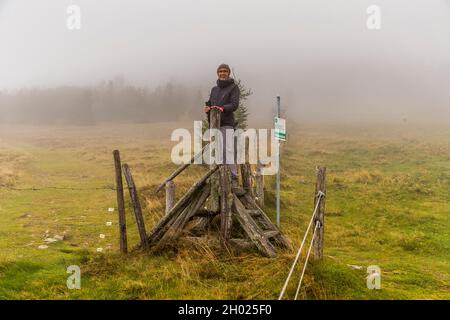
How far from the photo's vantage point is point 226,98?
905 cm

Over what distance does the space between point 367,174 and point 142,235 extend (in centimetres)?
1865

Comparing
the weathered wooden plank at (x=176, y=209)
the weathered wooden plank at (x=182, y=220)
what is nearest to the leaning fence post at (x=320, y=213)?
the weathered wooden plank at (x=176, y=209)

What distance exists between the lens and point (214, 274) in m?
7.17

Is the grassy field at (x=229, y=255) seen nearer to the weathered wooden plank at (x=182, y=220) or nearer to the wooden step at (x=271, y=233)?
the weathered wooden plank at (x=182, y=220)

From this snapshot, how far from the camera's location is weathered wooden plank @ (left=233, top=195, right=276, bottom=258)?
313 inches

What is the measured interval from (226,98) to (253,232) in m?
3.10

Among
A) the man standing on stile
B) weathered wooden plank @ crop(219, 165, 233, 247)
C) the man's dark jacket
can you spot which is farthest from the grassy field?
the man's dark jacket

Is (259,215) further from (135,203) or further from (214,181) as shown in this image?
(135,203)

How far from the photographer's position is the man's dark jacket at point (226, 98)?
354 inches

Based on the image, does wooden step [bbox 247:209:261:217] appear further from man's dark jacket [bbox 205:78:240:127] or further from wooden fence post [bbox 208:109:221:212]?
man's dark jacket [bbox 205:78:240:127]

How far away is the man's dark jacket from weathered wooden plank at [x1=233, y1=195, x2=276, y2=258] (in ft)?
6.13

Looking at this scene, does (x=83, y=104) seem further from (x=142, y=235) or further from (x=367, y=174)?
(x=142, y=235)

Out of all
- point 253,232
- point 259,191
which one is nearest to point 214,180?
point 253,232
